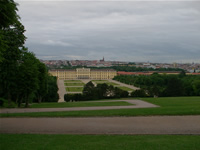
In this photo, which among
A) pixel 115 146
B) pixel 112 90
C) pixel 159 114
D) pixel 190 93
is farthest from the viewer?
pixel 190 93

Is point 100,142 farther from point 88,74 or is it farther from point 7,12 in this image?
point 88,74

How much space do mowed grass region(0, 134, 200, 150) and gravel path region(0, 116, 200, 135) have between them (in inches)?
31.3

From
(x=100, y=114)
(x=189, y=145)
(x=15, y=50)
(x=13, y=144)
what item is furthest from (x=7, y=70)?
(x=189, y=145)

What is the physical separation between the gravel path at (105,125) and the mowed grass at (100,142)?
79 cm

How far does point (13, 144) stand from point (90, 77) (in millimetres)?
89621

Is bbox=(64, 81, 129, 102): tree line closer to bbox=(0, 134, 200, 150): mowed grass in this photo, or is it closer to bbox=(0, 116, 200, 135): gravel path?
bbox=(0, 116, 200, 135): gravel path

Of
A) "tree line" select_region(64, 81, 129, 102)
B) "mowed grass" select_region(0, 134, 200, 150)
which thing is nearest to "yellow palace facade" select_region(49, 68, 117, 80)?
"tree line" select_region(64, 81, 129, 102)

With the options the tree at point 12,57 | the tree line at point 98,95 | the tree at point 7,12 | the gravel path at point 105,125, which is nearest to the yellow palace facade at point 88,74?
the tree line at point 98,95

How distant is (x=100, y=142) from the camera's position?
20.1 feet

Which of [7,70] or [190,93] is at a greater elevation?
[7,70]

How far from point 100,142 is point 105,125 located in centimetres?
238

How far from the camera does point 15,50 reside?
1499cm

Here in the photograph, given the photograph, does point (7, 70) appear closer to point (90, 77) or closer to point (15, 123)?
point (15, 123)

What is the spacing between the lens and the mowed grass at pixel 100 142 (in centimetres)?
562
